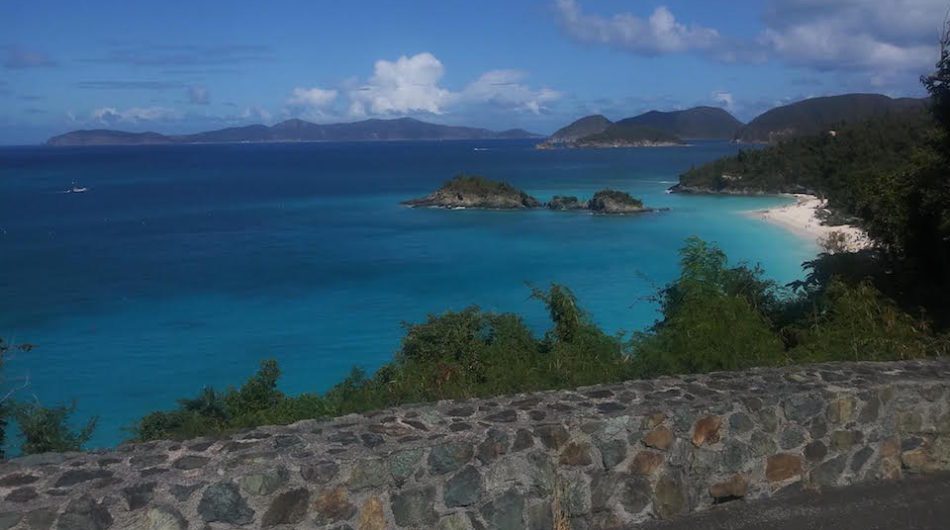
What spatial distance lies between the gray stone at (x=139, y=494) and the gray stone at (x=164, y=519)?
50 millimetres

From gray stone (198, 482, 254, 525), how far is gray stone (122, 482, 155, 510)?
22 cm

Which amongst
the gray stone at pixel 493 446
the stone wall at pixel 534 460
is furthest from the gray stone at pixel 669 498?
the gray stone at pixel 493 446

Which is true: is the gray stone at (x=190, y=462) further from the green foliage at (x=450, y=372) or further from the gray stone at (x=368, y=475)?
the green foliage at (x=450, y=372)

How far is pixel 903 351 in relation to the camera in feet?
24.1

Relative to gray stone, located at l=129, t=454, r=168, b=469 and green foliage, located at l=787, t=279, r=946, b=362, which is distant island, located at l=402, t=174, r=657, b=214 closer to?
green foliage, located at l=787, t=279, r=946, b=362

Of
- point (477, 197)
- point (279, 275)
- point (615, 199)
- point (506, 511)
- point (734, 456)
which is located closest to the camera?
point (506, 511)

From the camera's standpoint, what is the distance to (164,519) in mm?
3662

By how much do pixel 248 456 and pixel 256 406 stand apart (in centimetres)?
854

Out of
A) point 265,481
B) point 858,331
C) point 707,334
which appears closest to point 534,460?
point 265,481

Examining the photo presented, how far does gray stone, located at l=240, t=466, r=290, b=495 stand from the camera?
380 centimetres

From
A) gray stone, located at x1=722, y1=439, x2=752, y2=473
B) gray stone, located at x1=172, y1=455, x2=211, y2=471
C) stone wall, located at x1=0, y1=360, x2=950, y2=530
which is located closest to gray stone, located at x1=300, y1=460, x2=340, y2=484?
stone wall, located at x1=0, y1=360, x2=950, y2=530

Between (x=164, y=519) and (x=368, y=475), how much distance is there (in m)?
0.94

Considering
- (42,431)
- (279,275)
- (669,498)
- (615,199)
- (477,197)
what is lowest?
(279,275)

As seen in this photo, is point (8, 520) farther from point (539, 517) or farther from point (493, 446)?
point (539, 517)
